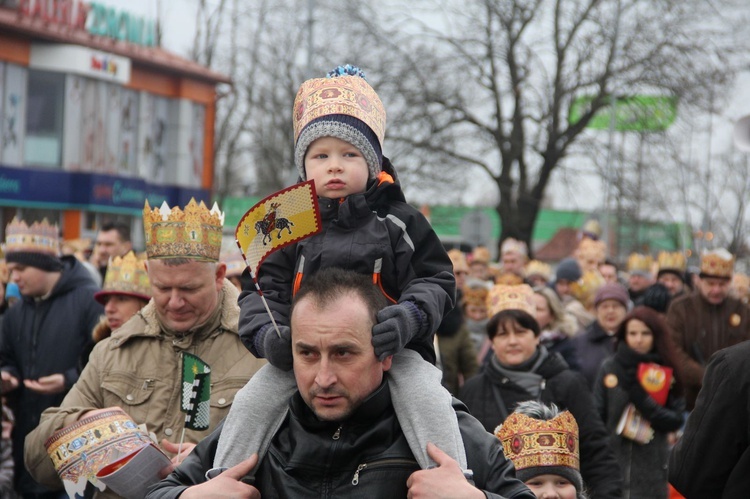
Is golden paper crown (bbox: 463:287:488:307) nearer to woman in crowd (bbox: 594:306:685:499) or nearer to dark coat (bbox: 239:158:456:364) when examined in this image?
woman in crowd (bbox: 594:306:685:499)

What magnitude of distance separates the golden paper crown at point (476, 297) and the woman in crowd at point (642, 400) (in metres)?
3.65

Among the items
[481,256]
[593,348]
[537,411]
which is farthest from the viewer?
[481,256]

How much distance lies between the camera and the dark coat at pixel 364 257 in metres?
4.08

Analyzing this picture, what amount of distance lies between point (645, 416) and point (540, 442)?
3242 mm

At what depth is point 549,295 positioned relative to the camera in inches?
396

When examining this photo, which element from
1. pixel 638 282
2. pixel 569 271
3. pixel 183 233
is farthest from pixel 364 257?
pixel 638 282

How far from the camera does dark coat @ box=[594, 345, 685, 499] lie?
8.16 meters

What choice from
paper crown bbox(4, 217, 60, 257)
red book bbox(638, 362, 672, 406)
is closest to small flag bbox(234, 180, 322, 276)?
red book bbox(638, 362, 672, 406)

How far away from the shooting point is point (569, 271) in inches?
567

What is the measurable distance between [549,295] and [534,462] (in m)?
4.95

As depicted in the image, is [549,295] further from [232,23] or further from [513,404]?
[232,23]

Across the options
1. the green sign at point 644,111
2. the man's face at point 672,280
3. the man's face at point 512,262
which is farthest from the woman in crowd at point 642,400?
→ the green sign at point 644,111

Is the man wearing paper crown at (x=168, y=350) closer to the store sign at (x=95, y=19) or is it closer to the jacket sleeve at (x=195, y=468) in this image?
the jacket sleeve at (x=195, y=468)

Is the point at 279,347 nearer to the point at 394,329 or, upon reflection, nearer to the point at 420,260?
the point at 394,329
